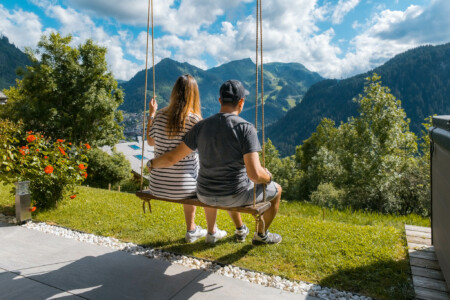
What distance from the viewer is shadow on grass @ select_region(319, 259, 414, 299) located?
271cm

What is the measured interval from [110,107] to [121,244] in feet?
Result: 60.3

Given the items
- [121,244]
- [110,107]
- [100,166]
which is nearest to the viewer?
[121,244]

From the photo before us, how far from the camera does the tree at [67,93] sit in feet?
64.6

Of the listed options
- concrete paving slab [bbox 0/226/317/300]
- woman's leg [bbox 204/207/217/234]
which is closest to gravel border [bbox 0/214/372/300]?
concrete paving slab [bbox 0/226/317/300]

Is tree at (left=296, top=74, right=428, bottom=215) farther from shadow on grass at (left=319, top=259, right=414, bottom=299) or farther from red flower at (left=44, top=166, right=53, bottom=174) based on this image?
red flower at (left=44, top=166, right=53, bottom=174)

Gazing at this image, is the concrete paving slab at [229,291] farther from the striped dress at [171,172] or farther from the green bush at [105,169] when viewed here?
the green bush at [105,169]

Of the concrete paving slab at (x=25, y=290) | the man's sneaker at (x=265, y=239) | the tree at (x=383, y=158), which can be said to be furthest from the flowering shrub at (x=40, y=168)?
the tree at (x=383, y=158)

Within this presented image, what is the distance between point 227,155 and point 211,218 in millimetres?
1126

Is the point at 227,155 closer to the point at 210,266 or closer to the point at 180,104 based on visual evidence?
the point at 180,104

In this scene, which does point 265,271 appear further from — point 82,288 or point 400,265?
point 82,288

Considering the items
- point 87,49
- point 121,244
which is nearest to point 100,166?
point 87,49

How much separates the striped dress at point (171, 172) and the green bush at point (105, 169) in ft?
69.2

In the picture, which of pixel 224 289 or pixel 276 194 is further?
pixel 276 194

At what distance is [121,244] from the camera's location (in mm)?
3838
